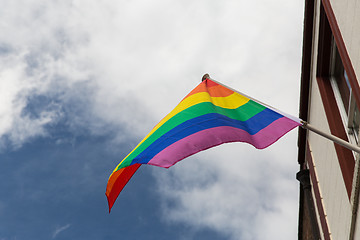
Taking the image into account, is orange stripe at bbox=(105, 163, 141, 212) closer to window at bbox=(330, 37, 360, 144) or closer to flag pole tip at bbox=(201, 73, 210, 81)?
flag pole tip at bbox=(201, 73, 210, 81)

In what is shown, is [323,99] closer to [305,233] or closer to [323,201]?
[323,201]

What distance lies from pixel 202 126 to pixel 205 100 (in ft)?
2.18

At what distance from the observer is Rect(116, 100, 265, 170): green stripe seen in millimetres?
7281

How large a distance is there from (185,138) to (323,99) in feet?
10.7

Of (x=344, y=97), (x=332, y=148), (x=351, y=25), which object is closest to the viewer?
(x=351, y=25)

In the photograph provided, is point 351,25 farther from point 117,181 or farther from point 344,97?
point 117,181

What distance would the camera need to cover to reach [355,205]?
699 centimetres

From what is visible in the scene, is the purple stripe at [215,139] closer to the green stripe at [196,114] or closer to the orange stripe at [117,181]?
the green stripe at [196,114]

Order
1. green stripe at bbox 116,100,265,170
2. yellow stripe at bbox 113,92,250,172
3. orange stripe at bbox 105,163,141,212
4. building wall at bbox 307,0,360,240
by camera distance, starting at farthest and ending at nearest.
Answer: orange stripe at bbox 105,163,141,212, yellow stripe at bbox 113,92,250,172, green stripe at bbox 116,100,265,170, building wall at bbox 307,0,360,240

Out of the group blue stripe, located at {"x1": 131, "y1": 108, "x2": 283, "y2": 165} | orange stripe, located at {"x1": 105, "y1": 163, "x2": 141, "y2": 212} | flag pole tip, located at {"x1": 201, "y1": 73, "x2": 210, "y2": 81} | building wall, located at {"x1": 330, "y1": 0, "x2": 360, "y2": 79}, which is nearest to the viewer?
building wall, located at {"x1": 330, "y1": 0, "x2": 360, "y2": 79}

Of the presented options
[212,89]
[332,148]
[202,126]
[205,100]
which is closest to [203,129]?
[202,126]

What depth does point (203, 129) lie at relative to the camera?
281 inches

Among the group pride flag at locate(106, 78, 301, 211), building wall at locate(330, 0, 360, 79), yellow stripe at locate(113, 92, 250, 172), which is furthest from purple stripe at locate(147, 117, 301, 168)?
building wall at locate(330, 0, 360, 79)

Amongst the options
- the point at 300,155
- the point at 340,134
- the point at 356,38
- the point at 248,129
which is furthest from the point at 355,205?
the point at 300,155
